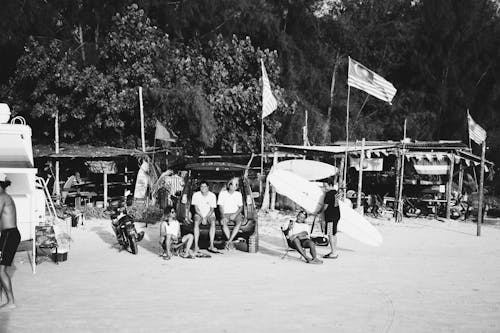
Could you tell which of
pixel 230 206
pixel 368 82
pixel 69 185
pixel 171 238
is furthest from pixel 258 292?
pixel 69 185

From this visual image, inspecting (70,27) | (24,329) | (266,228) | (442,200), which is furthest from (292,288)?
(70,27)

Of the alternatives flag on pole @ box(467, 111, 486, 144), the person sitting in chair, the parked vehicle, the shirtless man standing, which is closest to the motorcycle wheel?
the parked vehicle

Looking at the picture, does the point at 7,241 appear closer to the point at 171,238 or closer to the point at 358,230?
the point at 171,238

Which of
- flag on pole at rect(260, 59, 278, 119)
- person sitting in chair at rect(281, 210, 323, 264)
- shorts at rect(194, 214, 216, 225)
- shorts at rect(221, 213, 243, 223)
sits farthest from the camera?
flag on pole at rect(260, 59, 278, 119)

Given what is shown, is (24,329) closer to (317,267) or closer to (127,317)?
(127,317)

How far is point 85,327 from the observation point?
6.68 m

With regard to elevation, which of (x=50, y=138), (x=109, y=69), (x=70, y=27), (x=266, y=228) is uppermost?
(x=70, y=27)

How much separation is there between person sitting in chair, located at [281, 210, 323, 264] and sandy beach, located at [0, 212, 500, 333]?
0.24 meters

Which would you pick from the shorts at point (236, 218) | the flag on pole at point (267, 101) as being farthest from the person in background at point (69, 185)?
the shorts at point (236, 218)

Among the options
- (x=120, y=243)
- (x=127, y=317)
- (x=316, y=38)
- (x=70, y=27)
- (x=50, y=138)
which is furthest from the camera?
(x=316, y=38)

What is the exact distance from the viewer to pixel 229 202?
1202 cm

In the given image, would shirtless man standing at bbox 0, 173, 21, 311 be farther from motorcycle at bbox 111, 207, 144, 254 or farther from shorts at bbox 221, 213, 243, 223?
shorts at bbox 221, 213, 243, 223

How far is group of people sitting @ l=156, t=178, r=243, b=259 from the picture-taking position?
1149 centimetres

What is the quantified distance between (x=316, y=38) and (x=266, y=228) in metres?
21.0
